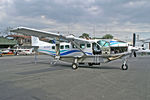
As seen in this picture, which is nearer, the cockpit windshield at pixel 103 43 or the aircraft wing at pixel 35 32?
the aircraft wing at pixel 35 32

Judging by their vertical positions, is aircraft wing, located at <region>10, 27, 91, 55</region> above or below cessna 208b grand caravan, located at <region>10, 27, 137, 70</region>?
above

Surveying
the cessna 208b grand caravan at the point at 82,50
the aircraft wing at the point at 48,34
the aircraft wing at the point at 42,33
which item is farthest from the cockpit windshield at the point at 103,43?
the aircraft wing at the point at 42,33

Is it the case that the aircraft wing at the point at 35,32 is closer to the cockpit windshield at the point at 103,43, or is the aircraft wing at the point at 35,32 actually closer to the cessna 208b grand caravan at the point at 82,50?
the cessna 208b grand caravan at the point at 82,50

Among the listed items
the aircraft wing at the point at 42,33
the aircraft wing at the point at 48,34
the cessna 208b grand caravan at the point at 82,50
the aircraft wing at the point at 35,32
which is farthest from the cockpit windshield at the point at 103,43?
the aircraft wing at the point at 35,32

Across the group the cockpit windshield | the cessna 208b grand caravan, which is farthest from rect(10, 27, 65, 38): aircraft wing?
the cockpit windshield

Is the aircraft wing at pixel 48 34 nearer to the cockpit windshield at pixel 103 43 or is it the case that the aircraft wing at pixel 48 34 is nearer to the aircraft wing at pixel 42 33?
the aircraft wing at pixel 42 33

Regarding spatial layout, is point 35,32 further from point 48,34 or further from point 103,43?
point 103,43

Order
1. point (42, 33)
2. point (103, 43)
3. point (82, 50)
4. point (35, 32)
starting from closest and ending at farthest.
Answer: point (103, 43) → point (42, 33) → point (35, 32) → point (82, 50)

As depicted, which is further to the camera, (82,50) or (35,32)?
(82,50)

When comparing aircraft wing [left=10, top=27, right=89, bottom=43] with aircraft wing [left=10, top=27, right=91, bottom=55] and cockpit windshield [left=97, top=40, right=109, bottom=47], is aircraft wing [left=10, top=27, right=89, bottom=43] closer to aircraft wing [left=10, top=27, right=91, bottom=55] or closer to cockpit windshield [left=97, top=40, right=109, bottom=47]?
aircraft wing [left=10, top=27, right=91, bottom=55]

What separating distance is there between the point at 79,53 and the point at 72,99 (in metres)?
9.10

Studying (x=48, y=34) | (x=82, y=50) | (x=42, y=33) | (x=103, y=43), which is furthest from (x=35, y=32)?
(x=103, y=43)

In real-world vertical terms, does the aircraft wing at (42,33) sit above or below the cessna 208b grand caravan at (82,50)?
above

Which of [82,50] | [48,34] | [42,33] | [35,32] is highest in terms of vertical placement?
→ [35,32]
